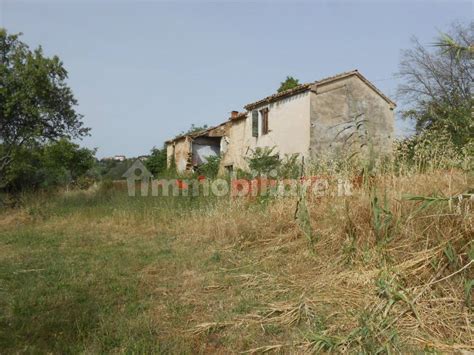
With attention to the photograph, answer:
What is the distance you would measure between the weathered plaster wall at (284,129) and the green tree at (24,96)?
7924 millimetres

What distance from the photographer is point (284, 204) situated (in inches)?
227

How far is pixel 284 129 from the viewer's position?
58.4ft

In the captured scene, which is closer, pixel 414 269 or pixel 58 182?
pixel 414 269

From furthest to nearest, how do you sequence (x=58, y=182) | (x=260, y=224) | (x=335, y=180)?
(x=58, y=182) → (x=260, y=224) → (x=335, y=180)

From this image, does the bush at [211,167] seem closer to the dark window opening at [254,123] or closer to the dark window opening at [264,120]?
the dark window opening at [254,123]

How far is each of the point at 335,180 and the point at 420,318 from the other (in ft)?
8.10

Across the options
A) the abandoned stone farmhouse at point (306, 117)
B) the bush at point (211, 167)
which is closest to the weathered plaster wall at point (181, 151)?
the abandoned stone farmhouse at point (306, 117)

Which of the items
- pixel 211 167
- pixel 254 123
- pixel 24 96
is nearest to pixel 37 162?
pixel 24 96

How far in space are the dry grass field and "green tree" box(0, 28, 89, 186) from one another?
334 inches

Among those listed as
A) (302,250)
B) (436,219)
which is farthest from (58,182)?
(436,219)

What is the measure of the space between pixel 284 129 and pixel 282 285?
14726 mm

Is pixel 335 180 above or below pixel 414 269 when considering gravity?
above

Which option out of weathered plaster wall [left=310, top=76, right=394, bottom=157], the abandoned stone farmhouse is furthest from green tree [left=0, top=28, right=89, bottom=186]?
weathered plaster wall [left=310, top=76, right=394, bottom=157]

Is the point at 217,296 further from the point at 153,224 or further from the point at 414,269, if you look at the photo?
the point at 153,224
